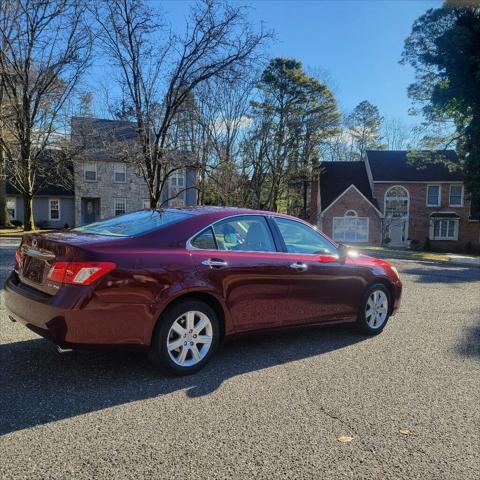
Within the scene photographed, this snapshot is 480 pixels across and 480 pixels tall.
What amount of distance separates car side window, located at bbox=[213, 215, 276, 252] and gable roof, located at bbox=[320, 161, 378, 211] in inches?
1351

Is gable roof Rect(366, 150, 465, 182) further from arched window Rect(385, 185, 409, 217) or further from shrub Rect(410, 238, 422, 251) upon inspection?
shrub Rect(410, 238, 422, 251)

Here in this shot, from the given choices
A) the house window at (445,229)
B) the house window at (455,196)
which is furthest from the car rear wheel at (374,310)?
the house window at (455,196)

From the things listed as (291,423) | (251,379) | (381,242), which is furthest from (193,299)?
(381,242)

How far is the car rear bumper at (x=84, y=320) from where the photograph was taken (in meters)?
3.66

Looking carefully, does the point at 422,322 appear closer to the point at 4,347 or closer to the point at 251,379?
the point at 251,379

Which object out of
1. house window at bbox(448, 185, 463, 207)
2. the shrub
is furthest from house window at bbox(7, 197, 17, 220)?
house window at bbox(448, 185, 463, 207)

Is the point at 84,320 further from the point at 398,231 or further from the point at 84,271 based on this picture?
the point at 398,231

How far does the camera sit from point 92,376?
13.3ft

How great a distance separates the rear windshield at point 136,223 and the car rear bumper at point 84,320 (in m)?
0.76

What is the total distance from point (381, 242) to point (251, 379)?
3572 centimetres

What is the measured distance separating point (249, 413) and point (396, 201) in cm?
3810

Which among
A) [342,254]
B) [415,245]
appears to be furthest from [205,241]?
[415,245]

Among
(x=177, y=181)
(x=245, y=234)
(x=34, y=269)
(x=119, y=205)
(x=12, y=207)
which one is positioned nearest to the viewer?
(x=34, y=269)

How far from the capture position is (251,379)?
4.18 meters
